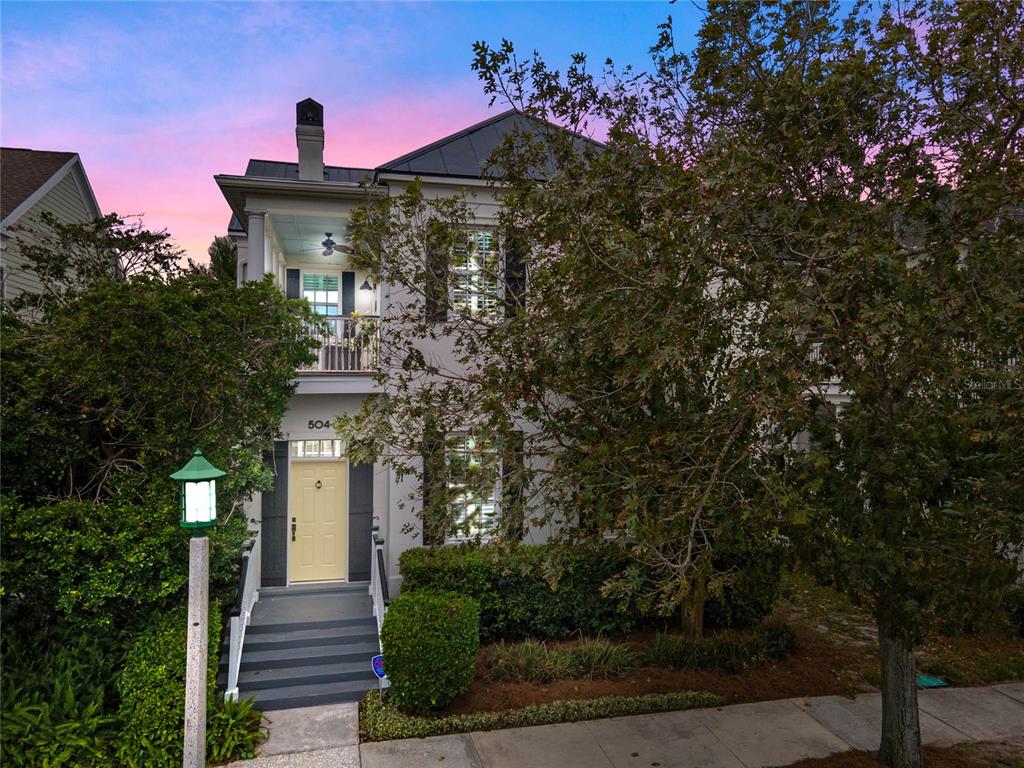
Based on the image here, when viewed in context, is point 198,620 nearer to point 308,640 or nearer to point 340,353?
point 308,640

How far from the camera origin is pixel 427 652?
741 cm

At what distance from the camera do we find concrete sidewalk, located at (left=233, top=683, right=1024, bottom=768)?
22.3ft

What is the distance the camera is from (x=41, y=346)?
285 inches

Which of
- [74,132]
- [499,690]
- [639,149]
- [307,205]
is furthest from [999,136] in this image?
[74,132]

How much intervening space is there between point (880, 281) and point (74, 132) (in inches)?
512

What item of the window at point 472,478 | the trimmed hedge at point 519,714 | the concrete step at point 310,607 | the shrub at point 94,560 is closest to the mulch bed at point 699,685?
the trimmed hedge at point 519,714

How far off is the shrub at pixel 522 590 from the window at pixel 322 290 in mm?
5635

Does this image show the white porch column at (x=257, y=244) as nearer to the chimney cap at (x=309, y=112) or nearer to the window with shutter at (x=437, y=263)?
the chimney cap at (x=309, y=112)

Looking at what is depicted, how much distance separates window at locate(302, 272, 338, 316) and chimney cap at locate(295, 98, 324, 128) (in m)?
2.96

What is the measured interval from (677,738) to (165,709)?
559 centimetres

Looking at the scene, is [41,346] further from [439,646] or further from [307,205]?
[439,646]

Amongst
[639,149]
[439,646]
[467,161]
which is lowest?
[439,646]

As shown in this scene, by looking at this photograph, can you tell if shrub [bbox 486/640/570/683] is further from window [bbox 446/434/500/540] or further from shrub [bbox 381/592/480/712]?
window [bbox 446/434/500/540]

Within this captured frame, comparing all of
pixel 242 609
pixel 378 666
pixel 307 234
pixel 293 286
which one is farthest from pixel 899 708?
pixel 293 286
